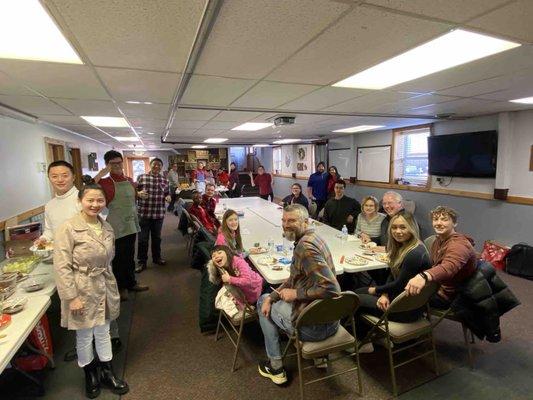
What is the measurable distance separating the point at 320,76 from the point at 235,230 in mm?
1530

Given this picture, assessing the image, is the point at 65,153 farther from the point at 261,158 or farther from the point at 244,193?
the point at 261,158

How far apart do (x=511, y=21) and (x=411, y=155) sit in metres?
4.80

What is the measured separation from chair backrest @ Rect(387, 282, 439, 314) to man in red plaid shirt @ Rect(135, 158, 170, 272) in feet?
10.8

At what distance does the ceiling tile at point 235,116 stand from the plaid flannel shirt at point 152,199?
1.28 meters

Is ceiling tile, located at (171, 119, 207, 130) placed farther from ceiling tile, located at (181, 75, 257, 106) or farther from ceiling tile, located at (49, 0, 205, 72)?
ceiling tile, located at (49, 0, 205, 72)

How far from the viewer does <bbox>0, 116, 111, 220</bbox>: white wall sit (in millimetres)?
3396

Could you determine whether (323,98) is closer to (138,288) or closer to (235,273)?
(235,273)

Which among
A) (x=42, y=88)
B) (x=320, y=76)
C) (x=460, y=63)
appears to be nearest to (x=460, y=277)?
(x=460, y=63)

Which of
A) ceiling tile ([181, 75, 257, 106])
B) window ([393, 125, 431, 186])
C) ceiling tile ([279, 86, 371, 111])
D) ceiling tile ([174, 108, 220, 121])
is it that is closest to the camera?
ceiling tile ([181, 75, 257, 106])

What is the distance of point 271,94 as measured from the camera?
8.94 ft

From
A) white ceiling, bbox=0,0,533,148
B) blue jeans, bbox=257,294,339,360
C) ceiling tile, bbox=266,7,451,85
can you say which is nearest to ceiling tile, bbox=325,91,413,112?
white ceiling, bbox=0,0,533,148

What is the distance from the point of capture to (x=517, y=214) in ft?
13.3

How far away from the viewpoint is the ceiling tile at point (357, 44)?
1339 millimetres

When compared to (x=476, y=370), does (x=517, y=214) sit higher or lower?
higher
